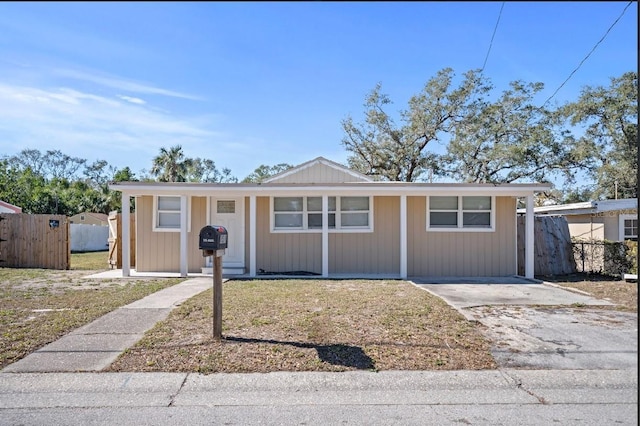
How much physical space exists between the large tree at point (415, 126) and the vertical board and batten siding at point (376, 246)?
54.5 ft

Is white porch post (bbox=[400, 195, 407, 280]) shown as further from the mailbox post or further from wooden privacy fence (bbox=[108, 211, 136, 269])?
wooden privacy fence (bbox=[108, 211, 136, 269])

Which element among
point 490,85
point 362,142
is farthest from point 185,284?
point 490,85

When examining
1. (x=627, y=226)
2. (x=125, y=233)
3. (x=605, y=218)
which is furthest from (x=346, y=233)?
(x=627, y=226)

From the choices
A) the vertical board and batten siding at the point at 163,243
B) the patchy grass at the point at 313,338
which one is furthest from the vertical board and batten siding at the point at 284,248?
the patchy grass at the point at 313,338

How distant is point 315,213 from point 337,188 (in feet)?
3.79

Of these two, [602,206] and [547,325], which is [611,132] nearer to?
[602,206]

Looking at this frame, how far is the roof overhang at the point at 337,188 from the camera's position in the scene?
10953 mm

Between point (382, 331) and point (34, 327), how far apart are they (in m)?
4.67

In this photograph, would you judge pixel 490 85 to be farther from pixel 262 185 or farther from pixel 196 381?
pixel 196 381

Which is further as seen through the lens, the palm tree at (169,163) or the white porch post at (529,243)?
the palm tree at (169,163)

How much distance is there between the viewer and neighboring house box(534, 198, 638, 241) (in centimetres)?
1401

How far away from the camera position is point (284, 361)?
4578mm

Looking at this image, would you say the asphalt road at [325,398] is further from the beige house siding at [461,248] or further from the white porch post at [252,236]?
the beige house siding at [461,248]

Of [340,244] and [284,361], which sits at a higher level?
[340,244]
